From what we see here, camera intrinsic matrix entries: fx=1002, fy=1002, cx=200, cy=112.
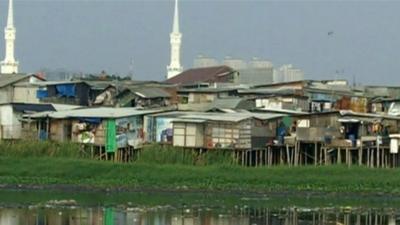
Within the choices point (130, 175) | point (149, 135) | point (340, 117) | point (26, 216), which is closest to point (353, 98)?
point (340, 117)

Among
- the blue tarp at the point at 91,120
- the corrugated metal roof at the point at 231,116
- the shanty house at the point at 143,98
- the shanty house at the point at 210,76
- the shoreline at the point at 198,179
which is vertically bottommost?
the shoreline at the point at 198,179

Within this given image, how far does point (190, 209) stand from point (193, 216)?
1.58 m

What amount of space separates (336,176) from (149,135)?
877cm

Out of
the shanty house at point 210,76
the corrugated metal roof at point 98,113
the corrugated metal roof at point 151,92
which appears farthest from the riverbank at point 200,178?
the shanty house at point 210,76

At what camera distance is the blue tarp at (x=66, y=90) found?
167ft

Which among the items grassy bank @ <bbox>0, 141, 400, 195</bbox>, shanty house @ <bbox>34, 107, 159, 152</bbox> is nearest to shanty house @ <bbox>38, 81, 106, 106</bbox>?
shanty house @ <bbox>34, 107, 159, 152</bbox>

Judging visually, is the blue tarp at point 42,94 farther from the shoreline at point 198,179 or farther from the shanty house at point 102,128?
the shoreline at point 198,179

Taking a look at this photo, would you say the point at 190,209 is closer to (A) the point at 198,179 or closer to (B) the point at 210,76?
(A) the point at 198,179

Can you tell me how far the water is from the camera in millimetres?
28062

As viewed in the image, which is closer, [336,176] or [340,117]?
[336,176]

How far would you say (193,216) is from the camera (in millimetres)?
29047

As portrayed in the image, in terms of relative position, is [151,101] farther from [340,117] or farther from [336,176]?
[336,176]

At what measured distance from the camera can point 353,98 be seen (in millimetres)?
49625

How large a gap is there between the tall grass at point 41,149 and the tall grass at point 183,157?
2867mm
